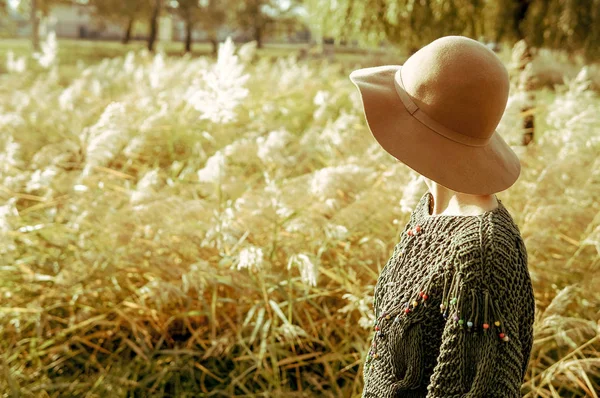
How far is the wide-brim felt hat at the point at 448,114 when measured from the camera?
1.31 metres

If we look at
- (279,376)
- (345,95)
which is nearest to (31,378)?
(279,376)

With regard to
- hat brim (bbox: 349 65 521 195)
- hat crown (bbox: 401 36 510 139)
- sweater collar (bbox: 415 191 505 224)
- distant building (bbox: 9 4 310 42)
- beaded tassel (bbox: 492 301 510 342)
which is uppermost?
hat crown (bbox: 401 36 510 139)

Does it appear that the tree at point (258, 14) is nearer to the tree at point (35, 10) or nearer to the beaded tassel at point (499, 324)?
the tree at point (35, 10)

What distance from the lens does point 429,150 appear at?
4.39 feet

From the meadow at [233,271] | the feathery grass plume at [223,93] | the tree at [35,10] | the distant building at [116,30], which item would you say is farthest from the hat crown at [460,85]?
the distant building at [116,30]

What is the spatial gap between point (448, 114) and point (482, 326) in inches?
15.3

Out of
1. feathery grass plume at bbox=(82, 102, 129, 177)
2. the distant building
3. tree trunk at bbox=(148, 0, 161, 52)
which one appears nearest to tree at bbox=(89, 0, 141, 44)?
tree trunk at bbox=(148, 0, 161, 52)

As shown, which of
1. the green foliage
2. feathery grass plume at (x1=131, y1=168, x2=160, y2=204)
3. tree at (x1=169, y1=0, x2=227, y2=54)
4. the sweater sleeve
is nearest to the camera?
the sweater sleeve

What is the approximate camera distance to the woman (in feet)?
4.11

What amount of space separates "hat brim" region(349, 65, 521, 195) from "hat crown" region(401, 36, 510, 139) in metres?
0.04

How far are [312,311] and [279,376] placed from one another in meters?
Answer: 0.28

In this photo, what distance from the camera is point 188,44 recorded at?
68.0 feet

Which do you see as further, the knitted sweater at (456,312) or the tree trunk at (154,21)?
the tree trunk at (154,21)

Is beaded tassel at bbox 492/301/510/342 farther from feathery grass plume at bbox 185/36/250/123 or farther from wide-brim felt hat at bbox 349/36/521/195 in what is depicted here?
feathery grass plume at bbox 185/36/250/123
